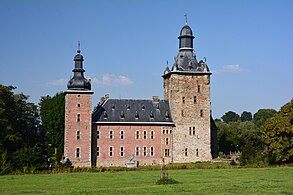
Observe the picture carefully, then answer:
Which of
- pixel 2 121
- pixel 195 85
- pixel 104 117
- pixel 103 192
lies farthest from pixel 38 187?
pixel 195 85

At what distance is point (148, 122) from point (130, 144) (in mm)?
3515

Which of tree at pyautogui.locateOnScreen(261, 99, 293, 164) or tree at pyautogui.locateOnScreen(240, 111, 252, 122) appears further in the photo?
tree at pyautogui.locateOnScreen(240, 111, 252, 122)

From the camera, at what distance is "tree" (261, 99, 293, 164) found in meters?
49.9

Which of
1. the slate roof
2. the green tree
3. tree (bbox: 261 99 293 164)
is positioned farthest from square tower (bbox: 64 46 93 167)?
tree (bbox: 261 99 293 164)

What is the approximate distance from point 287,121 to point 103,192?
29.8 m

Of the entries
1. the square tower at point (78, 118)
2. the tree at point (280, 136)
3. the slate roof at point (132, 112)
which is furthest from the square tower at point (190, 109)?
the tree at point (280, 136)

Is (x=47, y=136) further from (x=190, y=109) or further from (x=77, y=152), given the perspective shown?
(x=190, y=109)

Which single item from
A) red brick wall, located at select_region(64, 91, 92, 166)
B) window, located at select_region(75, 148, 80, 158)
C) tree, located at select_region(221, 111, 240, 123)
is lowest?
window, located at select_region(75, 148, 80, 158)

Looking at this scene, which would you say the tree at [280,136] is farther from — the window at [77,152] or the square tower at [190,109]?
the window at [77,152]

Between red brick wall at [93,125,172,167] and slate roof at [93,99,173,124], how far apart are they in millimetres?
862

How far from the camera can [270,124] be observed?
168ft

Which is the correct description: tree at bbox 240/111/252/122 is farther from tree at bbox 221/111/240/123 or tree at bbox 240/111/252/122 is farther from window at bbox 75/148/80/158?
window at bbox 75/148/80/158

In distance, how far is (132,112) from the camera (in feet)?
209

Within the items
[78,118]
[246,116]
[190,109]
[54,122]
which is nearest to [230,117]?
[246,116]
